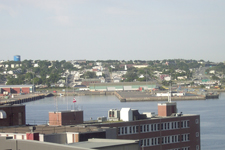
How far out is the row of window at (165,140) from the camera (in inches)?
640

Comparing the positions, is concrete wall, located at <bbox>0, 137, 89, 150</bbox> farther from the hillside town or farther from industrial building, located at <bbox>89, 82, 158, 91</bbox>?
industrial building, located at <bbox>89, 82, 158, 91</bbox>

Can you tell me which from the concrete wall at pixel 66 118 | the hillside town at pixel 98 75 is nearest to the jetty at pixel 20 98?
the hillside town at pixel 98 75

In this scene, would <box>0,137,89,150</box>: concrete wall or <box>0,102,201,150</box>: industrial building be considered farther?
<box>0,102,201,150</box>: industrial building

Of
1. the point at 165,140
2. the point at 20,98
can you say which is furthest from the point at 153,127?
the point at 20,98

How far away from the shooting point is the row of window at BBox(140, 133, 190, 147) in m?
16.3

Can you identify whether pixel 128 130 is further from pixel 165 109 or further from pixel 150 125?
pixel 165 109

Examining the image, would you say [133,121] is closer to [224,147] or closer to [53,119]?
[53,119]

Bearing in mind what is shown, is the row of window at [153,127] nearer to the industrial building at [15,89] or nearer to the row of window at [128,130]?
the row of window at [128,130]

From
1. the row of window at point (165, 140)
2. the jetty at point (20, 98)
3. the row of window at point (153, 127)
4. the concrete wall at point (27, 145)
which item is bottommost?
the jetty at point (20, 98)

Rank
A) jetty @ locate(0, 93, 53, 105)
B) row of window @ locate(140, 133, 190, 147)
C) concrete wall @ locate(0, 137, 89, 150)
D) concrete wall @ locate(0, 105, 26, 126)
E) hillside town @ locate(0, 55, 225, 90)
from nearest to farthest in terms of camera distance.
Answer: concrete wall @ locate(0, 137, 89, 150), concrete wall @ locate(0, 105, 26, 126), row of window @ locate(140, 133, 190, 147), jetty @ locate(0, 93, 53, 105), hillside town @ locate(0, 55, 225, 90)

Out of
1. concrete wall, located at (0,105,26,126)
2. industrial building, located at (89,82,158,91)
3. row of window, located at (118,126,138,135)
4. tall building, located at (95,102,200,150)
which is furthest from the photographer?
industrial building, located at (89,82,158,91)

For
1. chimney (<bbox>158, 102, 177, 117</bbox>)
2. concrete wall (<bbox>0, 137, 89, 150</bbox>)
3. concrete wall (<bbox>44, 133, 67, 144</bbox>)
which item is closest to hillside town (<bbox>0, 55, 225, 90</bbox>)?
chimney (<bbox>158, 102, 177, 117</bbox>)

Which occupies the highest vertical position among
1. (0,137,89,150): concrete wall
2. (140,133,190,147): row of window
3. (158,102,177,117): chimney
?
(0,137,89,150): concrete wall

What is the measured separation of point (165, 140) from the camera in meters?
16.9
